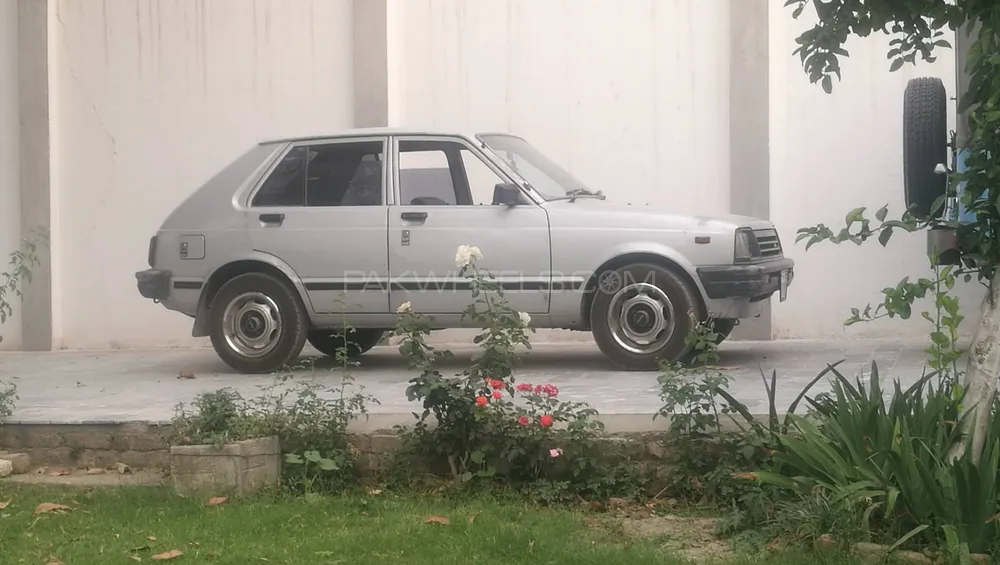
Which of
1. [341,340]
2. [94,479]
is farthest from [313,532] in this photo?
[341,340]

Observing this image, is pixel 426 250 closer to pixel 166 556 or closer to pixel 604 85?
pixel 604 85

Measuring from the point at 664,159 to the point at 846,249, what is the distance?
71.9 inches

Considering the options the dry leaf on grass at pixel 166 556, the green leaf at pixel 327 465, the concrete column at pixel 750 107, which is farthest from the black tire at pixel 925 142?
the dry leaf on grass at pixel 166 556

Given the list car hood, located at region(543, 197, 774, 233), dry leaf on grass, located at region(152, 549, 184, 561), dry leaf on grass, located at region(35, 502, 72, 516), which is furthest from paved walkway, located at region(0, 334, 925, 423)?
dry leaf on grass, located at region(152, 549, 184, 561)

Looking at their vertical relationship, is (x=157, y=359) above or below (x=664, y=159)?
below

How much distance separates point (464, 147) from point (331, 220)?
1.11 m

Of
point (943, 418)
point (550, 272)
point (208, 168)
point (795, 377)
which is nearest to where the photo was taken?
point (943, 418)

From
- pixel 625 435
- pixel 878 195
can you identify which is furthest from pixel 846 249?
pixel 625 435

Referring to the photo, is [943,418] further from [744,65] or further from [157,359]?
[157,359]

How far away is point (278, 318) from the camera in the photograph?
800 cm

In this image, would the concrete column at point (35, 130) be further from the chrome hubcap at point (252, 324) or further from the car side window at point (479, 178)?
the car side window at point (479, 178)

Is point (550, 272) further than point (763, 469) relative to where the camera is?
Yes

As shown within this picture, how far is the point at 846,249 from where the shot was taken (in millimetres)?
9922

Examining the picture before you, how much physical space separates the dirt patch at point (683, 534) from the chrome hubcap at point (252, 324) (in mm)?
4110
